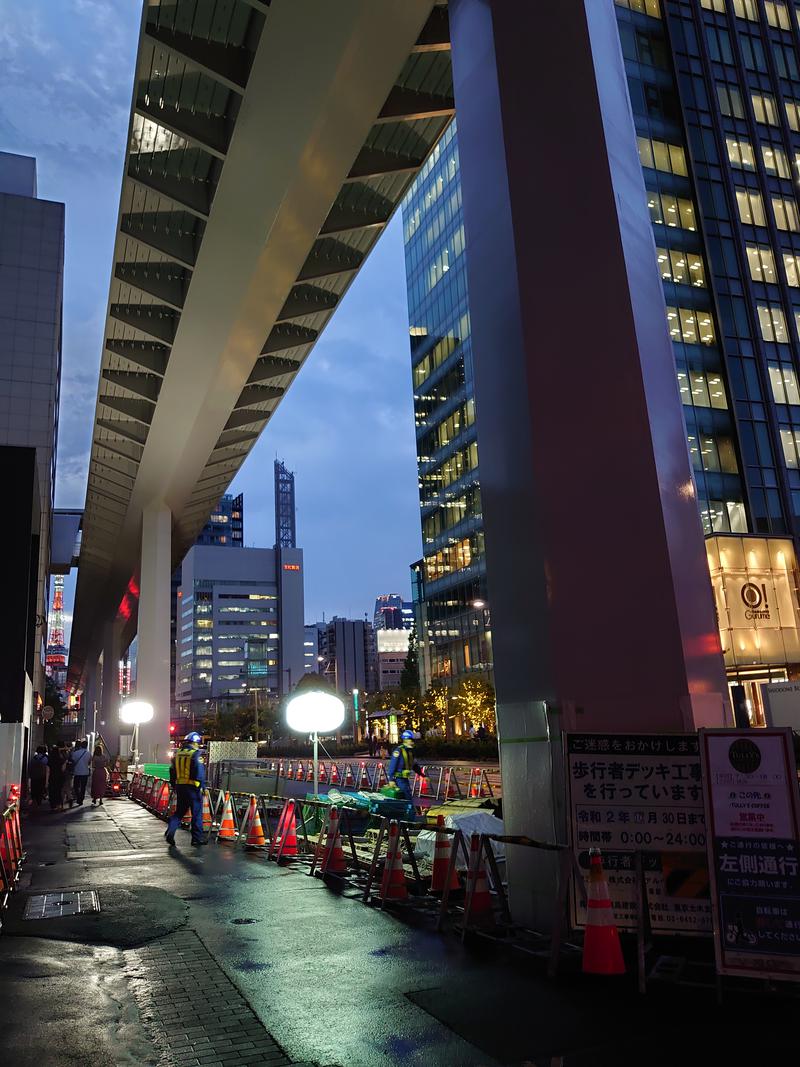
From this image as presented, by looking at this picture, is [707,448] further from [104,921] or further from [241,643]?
[241,643]

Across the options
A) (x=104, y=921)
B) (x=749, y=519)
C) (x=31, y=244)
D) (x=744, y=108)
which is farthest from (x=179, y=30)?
(x=744, y=108)

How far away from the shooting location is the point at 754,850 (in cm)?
551

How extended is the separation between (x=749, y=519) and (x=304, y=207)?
119 feet

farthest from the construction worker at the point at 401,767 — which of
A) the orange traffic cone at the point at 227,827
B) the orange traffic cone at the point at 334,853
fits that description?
the orange traffic cone at the point at 227,827

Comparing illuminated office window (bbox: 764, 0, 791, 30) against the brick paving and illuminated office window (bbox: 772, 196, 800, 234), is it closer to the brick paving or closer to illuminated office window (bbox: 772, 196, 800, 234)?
illuminated office window (bbox: 772, 196, 800, 234)

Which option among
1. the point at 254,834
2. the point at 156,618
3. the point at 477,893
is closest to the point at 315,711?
the point at 254,834

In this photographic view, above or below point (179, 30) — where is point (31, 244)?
above

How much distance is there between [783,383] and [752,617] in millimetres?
17003

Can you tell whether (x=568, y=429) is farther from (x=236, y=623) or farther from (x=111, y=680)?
(x=236, y=623)

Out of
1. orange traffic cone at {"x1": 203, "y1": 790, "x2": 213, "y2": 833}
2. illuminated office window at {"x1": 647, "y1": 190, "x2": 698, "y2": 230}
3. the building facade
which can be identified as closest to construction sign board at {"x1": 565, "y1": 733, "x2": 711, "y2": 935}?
orange traffic cone at {"x1": 203, "y1": 790, "x2": 213, "y2": 833}

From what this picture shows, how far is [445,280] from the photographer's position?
69.8 metres

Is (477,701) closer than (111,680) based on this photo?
Yes

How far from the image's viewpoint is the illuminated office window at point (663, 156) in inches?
1879

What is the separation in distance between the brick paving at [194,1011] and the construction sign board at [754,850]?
3250 millimetres
